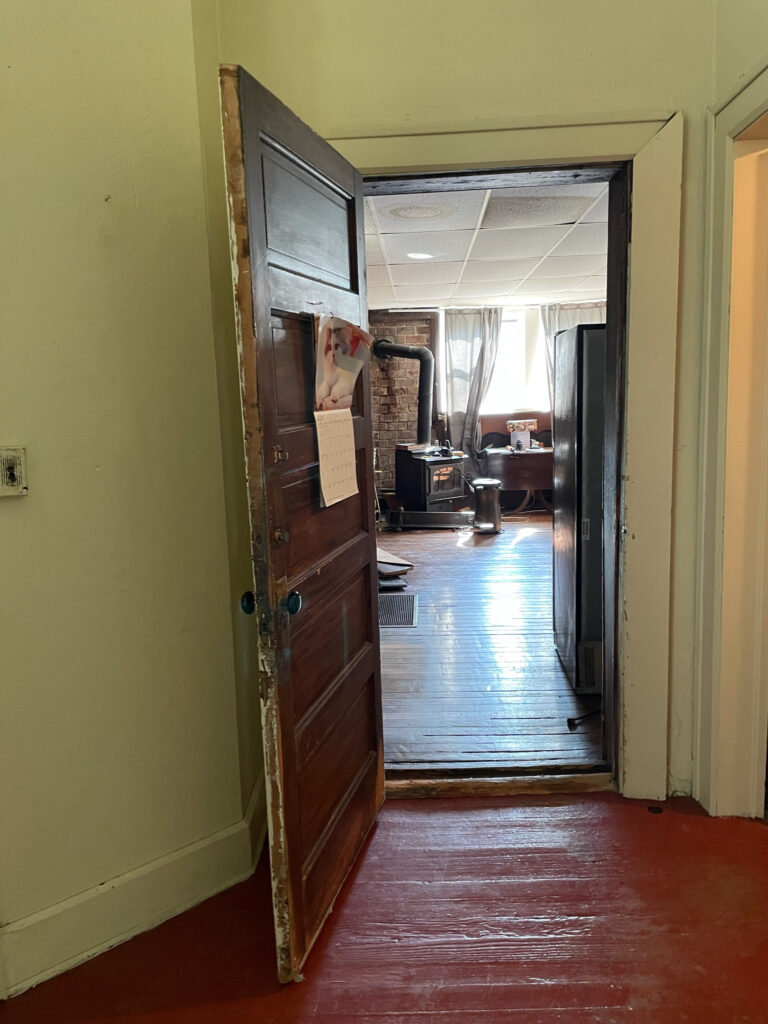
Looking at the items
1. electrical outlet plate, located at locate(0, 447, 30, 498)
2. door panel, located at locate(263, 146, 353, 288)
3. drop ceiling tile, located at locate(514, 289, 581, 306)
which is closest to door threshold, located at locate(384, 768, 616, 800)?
electrical outlet plate, located at locate(0, 447, 30, 498)

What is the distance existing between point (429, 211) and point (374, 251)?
3.60 ft

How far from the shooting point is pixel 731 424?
1.98 meters

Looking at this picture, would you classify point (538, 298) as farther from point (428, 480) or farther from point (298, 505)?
point (298, 505)

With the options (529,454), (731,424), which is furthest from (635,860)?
(529,454)

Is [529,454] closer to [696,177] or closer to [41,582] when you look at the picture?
[696,177]

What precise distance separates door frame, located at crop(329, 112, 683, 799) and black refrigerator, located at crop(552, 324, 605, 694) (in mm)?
791

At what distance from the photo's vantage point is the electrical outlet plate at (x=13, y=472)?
4.81 ft

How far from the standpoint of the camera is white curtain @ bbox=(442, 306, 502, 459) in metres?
8.05

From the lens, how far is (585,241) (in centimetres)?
494

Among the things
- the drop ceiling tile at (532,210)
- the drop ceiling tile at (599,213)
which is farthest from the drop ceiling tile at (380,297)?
the drop ceiling tile at (599,213)

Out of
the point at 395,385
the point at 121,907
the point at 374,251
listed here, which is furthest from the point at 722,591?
the point at 395,385

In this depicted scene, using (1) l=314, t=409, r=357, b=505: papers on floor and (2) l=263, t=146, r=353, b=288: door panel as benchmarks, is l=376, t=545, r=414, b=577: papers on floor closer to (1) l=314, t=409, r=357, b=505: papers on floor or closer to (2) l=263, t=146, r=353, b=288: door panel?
(1) l=314, t=409, r=357, b=505: papers on floor

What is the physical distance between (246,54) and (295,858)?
2195 millimetres

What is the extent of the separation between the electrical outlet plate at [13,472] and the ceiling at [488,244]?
170 cm
